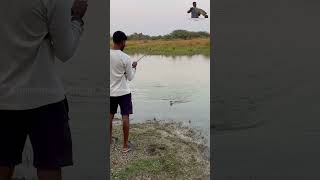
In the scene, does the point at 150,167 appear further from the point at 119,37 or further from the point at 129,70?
the point at 119,37

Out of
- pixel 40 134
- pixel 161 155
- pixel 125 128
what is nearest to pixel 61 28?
pixel 40 134

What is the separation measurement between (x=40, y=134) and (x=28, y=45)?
0.29 metres

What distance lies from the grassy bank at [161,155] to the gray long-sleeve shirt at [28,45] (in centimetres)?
258

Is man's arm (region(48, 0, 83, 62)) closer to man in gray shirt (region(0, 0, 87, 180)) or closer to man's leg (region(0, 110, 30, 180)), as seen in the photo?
man in gray shirt (region(0, 0, 87, 180))

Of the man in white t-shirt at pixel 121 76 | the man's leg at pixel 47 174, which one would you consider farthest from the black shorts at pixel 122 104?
the man's leg at pixel 47 174

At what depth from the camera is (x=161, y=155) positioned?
5082mm

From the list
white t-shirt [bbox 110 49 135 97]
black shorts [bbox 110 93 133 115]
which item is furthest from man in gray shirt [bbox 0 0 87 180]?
black shorts [bbox 110 93 133 115]

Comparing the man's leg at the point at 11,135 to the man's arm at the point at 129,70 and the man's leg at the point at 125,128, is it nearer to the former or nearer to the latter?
the man's arm at the point at 129,70

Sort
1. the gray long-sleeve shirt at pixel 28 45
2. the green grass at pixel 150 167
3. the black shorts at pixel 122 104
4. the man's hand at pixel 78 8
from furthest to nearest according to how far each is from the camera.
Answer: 1. the black shorts at pixel 122 104
2. the green grass at pixel 150 167
3. the man's hand at pixel 78 8
4. the gray long-sleeve shirt at pixel 28 45

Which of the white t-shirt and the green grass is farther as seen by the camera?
the white t-shirt

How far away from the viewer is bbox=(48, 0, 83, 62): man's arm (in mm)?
1717

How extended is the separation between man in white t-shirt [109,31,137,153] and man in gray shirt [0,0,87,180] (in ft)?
10.7

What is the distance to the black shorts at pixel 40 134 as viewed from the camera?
1731mm
